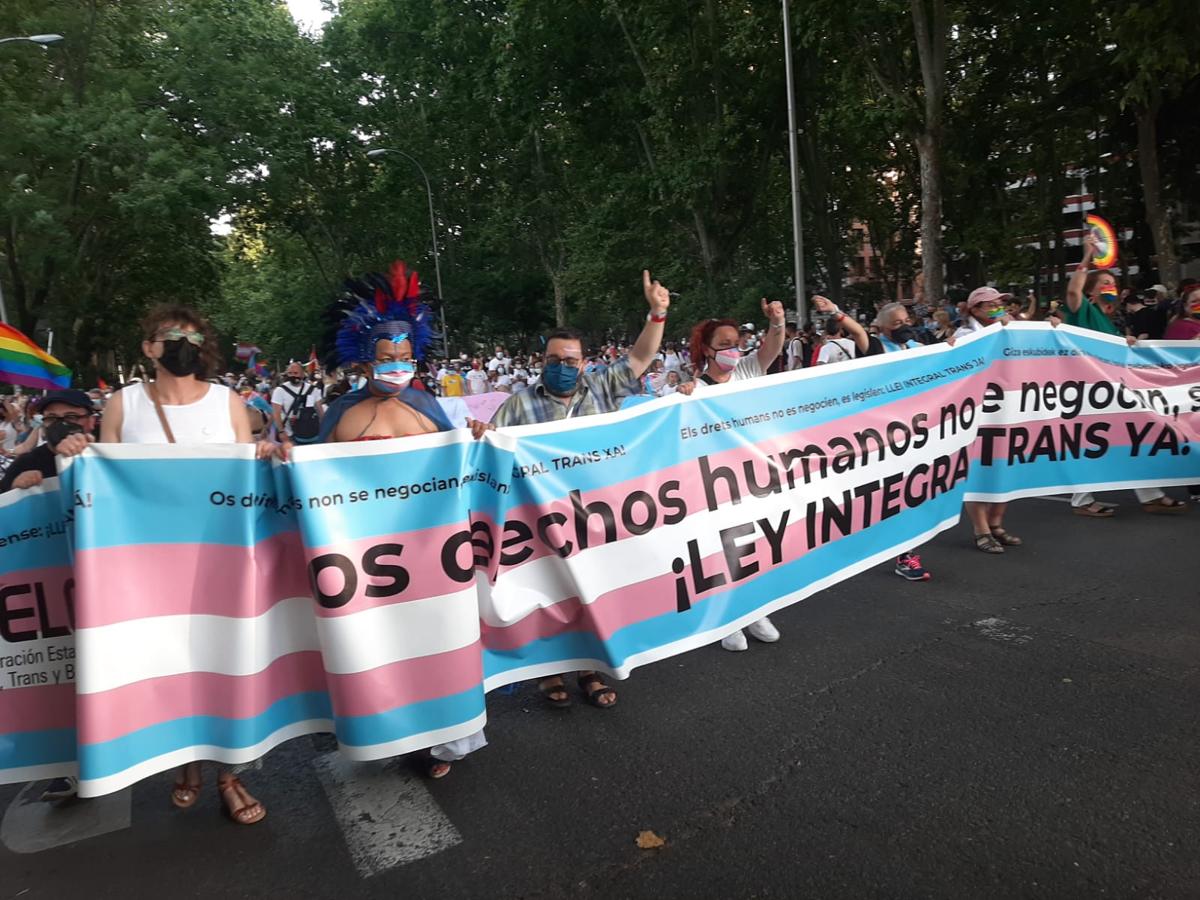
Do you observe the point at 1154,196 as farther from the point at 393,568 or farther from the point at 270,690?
the point at 270,690

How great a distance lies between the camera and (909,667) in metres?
4.32

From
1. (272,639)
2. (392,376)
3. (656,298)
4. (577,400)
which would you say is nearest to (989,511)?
(656,298)

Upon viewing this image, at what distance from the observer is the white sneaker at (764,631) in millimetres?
4809

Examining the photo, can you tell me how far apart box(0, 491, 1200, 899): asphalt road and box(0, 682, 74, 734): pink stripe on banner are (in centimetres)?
42

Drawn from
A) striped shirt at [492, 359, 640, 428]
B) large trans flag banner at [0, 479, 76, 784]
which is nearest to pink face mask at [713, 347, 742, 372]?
striped shirt at [492, 359, 640, 428]

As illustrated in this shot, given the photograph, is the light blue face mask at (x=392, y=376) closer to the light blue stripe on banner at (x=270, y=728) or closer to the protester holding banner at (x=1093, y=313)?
the light blue stripe on banner at (x=270, y=728)

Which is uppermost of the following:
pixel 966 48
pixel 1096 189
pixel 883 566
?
pixel 966 48

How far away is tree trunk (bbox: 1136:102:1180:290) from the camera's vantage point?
2006 centimetres

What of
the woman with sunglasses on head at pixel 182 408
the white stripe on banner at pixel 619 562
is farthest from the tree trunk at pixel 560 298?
the woman with sunglasses on head at pixel 182 408

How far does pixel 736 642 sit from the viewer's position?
4.73 metres

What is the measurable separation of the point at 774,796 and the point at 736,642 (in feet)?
4.95

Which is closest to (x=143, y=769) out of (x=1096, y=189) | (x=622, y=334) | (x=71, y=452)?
(x=71, y=452)

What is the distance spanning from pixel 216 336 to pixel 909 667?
3.51 metres

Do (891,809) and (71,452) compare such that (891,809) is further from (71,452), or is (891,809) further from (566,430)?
(71,452)
